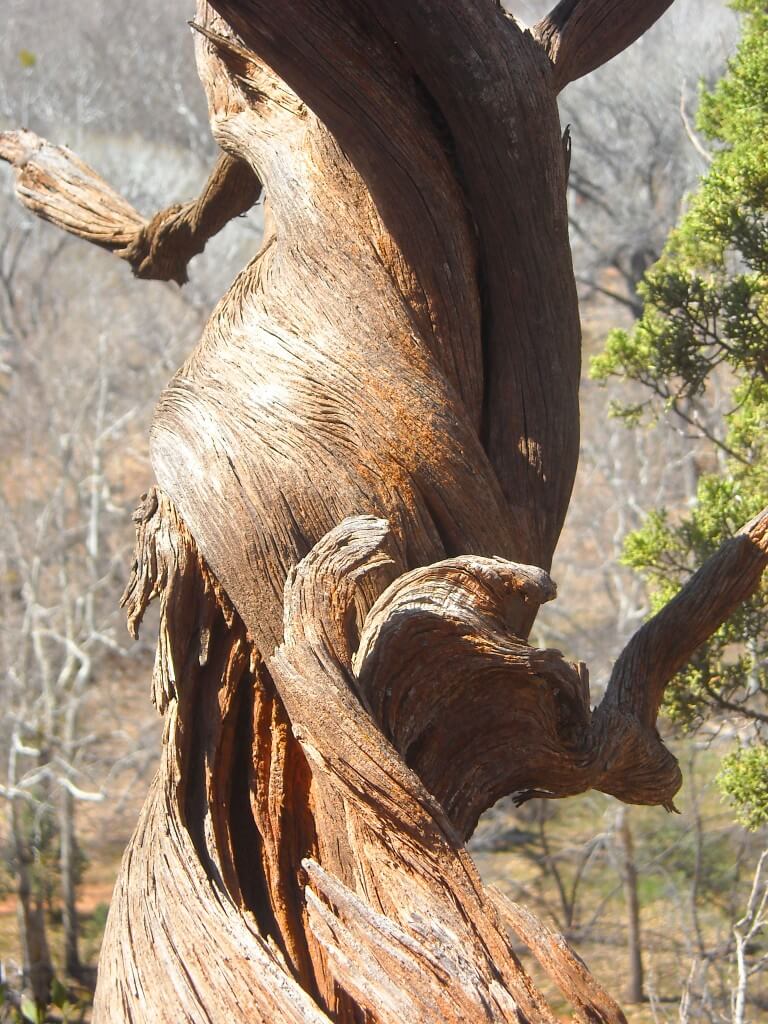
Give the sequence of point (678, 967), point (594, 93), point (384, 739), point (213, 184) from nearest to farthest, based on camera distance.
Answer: point (384, 739) < point (213, 184) < point (678, 967) < point (594, 93)

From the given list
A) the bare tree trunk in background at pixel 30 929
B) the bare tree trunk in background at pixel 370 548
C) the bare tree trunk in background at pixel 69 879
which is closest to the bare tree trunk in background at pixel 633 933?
the bare tree trunk in background at pixel 30 929

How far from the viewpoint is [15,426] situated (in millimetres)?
12047

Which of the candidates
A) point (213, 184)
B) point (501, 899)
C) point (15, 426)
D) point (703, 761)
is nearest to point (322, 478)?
point (501, 899)

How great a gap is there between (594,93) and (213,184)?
28.6ft

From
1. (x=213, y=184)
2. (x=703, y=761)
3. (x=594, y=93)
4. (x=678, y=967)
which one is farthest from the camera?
(x=594, y=93)

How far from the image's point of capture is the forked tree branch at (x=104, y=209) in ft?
8.99

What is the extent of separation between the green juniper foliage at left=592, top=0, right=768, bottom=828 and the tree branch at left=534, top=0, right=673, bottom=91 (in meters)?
0.87

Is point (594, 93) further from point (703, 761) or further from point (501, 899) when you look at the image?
point (501, 899)

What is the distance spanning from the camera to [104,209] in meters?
2.78

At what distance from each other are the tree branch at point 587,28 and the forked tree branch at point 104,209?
0.79 meters

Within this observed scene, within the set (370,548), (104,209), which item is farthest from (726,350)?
(370,548)

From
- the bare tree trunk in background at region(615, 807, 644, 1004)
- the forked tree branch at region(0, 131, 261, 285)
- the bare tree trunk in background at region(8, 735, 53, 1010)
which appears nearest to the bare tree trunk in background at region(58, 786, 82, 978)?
the bare tree trunk in background at region(8, 735, 53, 1010)

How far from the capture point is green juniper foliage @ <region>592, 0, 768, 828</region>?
3.17 metres

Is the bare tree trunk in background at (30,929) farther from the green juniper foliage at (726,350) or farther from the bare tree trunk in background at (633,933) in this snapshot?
the green juniper foliage at (726,350)
